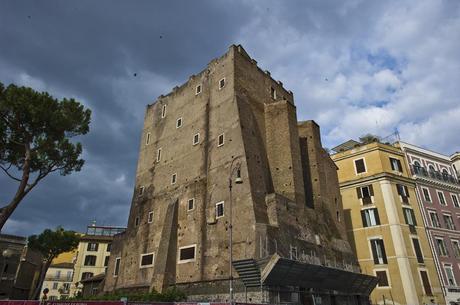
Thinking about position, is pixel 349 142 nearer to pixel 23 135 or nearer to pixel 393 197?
pixel 393 197

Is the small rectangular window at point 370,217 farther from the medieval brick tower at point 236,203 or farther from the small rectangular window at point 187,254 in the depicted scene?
the small rectangular window at point 187,254

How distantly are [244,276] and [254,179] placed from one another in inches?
253

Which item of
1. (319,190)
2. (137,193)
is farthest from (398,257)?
(137,193)

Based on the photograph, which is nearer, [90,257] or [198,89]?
[198,89]

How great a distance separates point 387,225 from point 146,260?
21.8m

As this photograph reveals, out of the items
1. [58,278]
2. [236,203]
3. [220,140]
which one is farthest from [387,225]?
[58,278]

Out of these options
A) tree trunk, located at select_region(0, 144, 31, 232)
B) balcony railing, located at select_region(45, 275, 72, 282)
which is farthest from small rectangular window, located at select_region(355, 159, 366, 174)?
balcony railing, located at select_region(45, 275, 72, 282)

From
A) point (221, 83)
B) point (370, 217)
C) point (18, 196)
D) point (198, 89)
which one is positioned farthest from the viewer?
point (370, 217)

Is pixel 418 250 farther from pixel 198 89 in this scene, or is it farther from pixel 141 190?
pixel 141 190

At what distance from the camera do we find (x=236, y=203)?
72.9ft

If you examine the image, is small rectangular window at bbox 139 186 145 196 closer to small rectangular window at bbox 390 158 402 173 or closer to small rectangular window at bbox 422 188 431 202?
small rectangular window at bbox 390 158 402 173

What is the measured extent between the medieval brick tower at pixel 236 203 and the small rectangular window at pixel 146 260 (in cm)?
9

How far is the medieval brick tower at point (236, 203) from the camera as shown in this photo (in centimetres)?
2033

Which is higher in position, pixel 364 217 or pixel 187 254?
pixel 364 217
